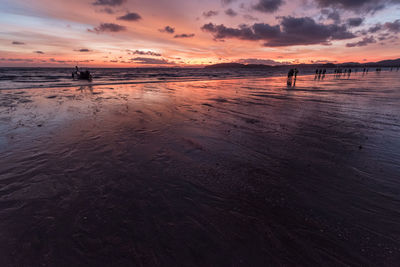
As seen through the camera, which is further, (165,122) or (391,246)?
(165,122)

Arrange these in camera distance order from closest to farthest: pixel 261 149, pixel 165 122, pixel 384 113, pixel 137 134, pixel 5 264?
pixel 5 264, pixel 261 149, pixel 137 134, pixel 165 122, pixel 384 113

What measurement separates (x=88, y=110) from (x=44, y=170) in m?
8.19

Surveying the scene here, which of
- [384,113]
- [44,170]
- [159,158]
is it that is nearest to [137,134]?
[159,158]

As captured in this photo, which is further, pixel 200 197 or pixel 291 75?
pixel 291 75

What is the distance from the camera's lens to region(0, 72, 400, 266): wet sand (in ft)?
9.66

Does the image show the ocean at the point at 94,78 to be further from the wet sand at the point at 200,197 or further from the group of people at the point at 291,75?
the wet sand at the point at 200,197

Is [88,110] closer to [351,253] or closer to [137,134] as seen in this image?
[137,134]

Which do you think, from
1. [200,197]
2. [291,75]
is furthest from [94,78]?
[200,197]

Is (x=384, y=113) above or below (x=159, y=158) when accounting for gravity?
above

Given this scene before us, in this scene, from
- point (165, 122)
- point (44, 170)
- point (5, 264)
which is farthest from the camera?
point (165, 122)

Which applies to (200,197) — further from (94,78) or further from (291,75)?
(94,78)

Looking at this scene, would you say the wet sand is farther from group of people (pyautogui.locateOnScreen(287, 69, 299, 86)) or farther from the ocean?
the ocean

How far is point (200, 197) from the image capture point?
415 cm

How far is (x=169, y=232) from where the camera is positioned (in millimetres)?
3297
